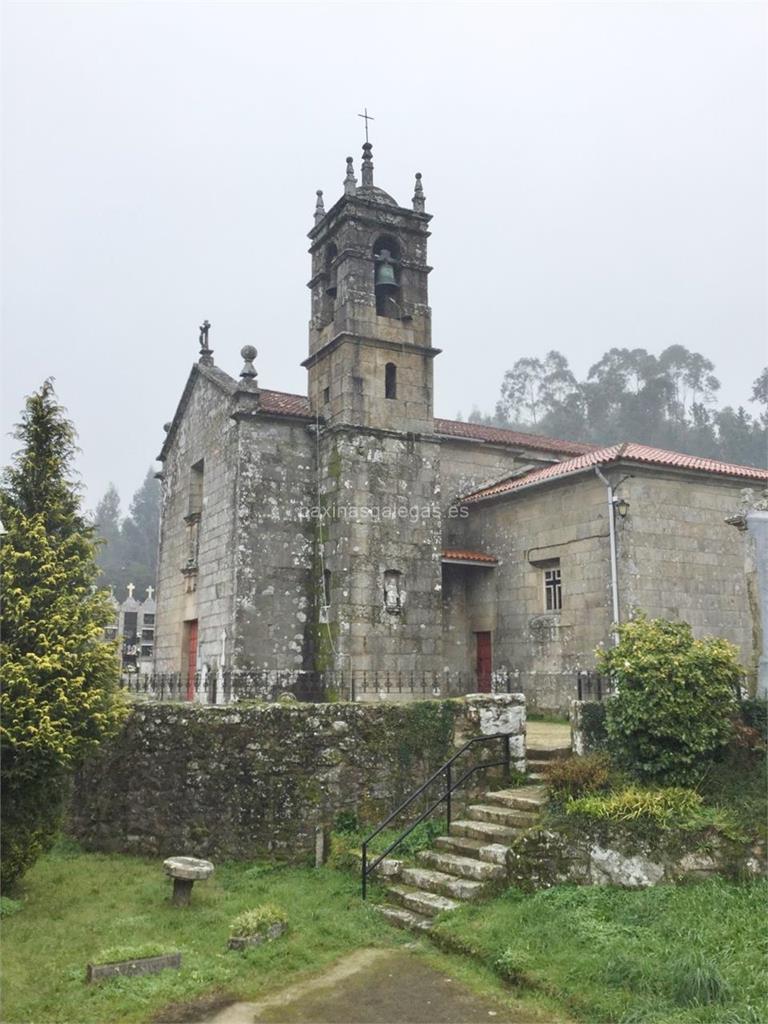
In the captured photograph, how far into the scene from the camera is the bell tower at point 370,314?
63.3 feet

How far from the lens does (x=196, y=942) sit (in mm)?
8164

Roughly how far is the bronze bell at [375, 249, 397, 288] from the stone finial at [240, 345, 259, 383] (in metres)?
3.56

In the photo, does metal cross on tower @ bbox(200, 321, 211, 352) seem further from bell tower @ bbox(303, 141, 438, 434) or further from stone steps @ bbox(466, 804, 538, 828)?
stone steps @ bbox(466, 804, 538, 828)

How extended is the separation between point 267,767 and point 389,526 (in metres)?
8.68

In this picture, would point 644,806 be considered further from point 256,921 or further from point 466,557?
point 466,557

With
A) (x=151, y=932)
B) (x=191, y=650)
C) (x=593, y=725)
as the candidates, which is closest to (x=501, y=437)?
(x=191, y=650)

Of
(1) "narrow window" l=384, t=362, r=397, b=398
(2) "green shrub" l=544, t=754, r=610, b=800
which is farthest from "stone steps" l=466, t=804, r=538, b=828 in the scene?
(1) "narrow window" l=384, t=362, r=397, b=398

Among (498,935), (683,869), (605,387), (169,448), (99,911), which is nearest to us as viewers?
(498,935)

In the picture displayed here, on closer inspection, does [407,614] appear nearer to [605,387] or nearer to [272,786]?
[272,786]

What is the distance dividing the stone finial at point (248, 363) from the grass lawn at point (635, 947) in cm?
1384

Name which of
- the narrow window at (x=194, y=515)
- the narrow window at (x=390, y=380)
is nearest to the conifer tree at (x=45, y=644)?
the narrow window at (x=390, y=380)

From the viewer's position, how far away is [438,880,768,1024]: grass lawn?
615cm

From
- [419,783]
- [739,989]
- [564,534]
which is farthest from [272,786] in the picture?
[564,534]

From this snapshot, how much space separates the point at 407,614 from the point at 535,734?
4778mm
